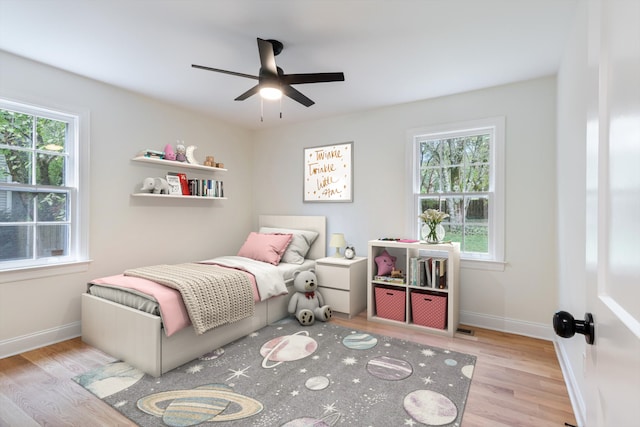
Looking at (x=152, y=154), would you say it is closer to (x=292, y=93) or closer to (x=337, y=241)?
(x=292, y=93)

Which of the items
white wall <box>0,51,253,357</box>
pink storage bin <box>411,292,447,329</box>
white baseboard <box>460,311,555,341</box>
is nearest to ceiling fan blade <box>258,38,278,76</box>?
white wall <box>0,51,253,357</box>

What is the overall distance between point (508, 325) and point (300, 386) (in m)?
2.22

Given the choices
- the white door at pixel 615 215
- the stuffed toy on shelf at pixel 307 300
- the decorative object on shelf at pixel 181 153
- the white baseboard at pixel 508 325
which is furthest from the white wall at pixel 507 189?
the white door at pixel 615 215

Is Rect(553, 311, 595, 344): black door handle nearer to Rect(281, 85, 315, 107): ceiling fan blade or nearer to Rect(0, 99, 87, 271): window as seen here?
Rect(281, 85, 315, 107): ceiling fan blade

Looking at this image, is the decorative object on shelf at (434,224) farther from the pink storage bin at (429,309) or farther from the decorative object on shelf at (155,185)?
the decorative object on shelf at (155,185)

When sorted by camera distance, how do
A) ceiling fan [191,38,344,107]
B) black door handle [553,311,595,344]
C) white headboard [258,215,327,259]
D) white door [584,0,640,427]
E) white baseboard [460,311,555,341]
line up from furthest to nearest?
white headboard [258,215,327,259] → white baseboard [460,311,555,341] → ceiling fan [191,38,344,107] → black door handle [553,311,595,344] → white door [584,0,640,427]

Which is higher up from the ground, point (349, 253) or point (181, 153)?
point (181, 153)

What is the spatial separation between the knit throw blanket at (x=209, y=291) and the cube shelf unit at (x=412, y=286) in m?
1.36

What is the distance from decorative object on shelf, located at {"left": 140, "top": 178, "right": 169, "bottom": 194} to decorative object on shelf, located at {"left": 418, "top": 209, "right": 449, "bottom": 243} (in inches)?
110

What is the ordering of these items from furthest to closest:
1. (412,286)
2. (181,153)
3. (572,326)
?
(181,153) → (412,286) → (572,326)

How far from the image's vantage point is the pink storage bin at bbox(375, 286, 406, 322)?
3314 mm

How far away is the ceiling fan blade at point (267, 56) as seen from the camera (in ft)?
6.74

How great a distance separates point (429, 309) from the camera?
10.3 ft

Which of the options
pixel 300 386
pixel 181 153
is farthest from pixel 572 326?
pixel 181 153
